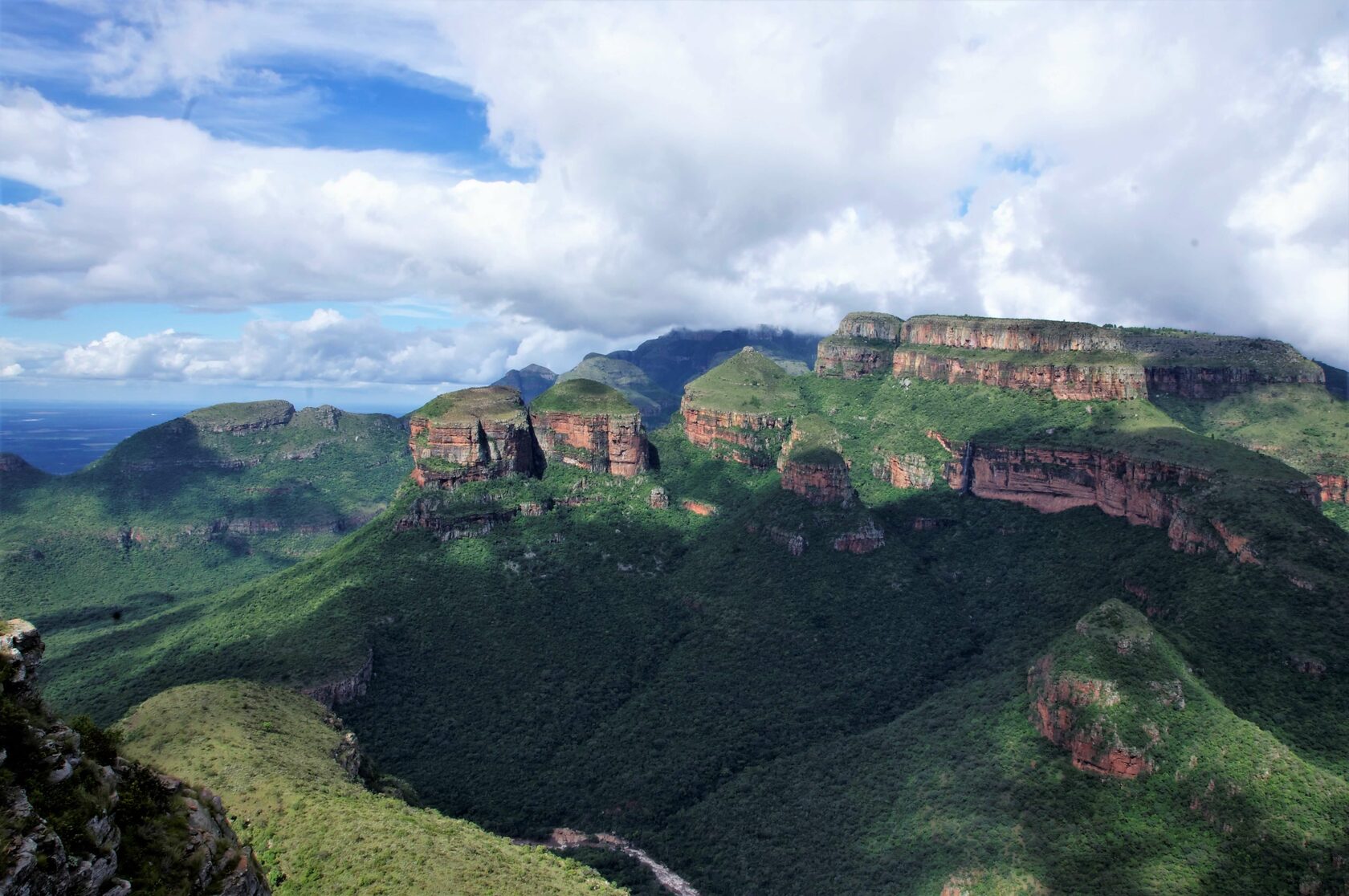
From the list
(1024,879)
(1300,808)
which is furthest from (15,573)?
(1300,808)

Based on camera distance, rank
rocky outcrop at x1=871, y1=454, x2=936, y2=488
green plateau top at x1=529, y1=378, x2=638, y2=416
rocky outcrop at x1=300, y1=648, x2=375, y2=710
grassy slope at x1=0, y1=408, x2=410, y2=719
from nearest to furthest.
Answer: rocky outcrop at x1=300, y1=648, x2=375, y2=710 < rocky outcrop at x1=871, y1=454, x2=936, y2=488 < green plateau top at x1=529, y1=378, x2=638, y2=416 < grassy slope at x1=0, y1=408, x2=410, y2=719

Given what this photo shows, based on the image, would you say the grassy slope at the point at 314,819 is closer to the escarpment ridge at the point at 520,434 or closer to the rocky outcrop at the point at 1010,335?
the escarpment ridge at the point at 520,434

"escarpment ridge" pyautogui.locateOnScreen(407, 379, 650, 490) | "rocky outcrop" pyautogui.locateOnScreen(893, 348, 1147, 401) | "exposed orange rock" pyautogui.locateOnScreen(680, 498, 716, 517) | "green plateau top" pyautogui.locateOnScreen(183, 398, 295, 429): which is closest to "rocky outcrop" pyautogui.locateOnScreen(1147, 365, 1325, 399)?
"rocky outcrop" pyautogui.locateOnScreen(893, 348, 1147, 401)

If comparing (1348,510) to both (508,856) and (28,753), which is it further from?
(28,753)

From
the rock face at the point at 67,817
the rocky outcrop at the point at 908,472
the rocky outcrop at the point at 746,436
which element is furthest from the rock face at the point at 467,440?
the rock face at the point at 67,817

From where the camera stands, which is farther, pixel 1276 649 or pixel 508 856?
pixel 1276 649

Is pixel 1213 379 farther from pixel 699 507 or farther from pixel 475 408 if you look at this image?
pixel 475 408

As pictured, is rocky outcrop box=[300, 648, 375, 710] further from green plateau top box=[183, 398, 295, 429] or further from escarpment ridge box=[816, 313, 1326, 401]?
green plateau top box=[183, 398, 295, 429]
